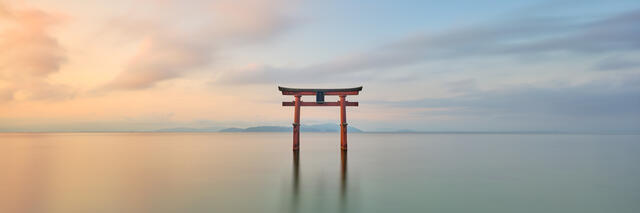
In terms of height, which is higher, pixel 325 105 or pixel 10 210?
pixel 325 105

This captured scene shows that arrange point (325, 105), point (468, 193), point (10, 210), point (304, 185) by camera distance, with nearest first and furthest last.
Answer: point (10, 210) < point (468, 193) < point (304, 185) < point (325, 105)

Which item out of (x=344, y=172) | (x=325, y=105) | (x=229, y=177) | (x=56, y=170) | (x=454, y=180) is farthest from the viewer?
(x=325, y=105)

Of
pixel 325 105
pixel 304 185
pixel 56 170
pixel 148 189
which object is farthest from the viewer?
pixel 325 105

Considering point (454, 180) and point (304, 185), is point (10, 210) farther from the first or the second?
point (454, 180)

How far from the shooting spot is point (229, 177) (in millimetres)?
13367

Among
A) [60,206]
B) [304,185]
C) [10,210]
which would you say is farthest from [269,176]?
[10,210]

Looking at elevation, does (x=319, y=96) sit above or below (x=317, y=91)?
below

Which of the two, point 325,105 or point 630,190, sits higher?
point 325,105

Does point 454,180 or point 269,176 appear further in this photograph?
point 269,176

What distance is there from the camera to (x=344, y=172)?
1452 cm

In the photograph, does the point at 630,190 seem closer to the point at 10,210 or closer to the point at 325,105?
the point at 325,105

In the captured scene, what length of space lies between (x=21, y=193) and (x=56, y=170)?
6478mm

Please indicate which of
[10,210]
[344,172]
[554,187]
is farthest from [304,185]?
[554,187]

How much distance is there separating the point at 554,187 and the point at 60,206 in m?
15.2
